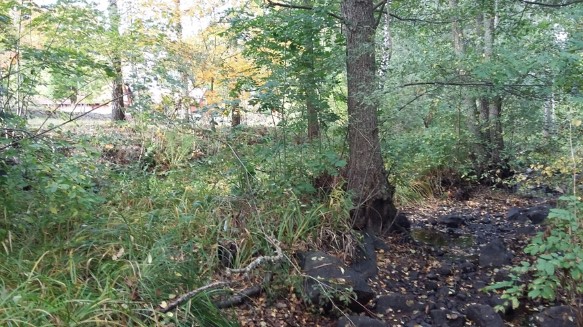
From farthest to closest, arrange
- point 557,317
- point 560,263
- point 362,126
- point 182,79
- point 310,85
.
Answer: point 182,79 → point 362,126 → point 310,85 → point 557,317 → point 560,263

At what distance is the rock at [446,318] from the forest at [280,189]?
0.02m

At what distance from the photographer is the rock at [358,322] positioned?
3566 millimetres

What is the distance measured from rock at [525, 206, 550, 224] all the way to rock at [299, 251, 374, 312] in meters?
4.00

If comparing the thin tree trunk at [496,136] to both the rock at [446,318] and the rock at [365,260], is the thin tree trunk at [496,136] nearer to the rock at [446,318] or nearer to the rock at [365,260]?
the rock at [365,260]

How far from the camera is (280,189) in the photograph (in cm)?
472

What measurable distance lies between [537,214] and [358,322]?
190 inches

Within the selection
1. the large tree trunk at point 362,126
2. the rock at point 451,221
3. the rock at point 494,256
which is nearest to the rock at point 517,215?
the rock at point 451,221

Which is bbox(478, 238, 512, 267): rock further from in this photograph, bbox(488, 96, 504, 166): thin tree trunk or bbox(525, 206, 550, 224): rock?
bbox(488, 96, 504, 166): thin tree trunk

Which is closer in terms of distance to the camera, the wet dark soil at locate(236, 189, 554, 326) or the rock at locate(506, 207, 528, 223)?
the wet dark soil at locate(236, 189, 554, 326)

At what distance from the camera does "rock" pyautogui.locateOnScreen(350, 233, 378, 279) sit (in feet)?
15.1

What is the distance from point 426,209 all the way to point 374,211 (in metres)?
2.50

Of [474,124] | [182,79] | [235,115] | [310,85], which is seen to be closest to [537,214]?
[474,124]

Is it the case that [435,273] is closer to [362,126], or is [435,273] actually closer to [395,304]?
[395,304]

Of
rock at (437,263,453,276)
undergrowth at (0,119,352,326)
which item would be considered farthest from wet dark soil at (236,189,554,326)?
undergrowth at (0,119,352,326)
